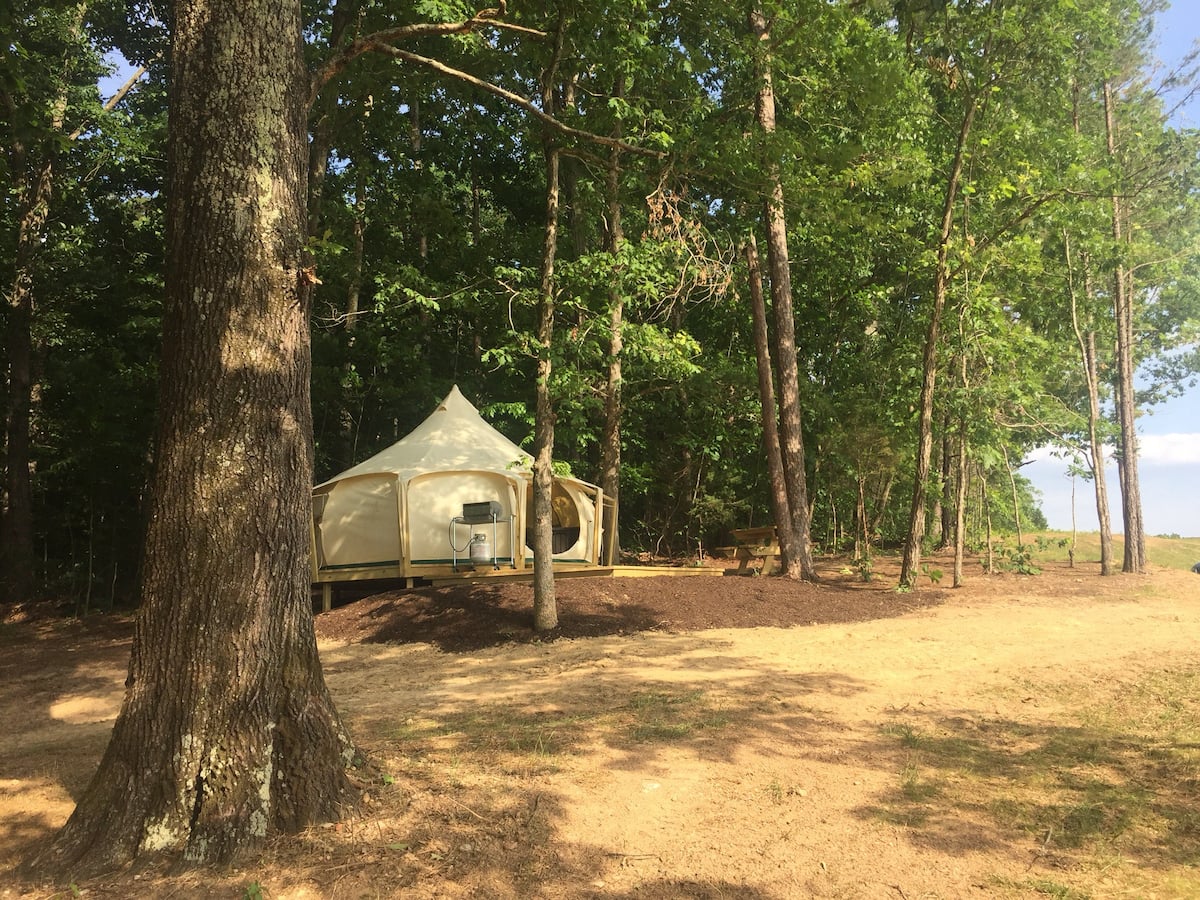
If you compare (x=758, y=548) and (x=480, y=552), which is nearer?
(x=480, y=552)

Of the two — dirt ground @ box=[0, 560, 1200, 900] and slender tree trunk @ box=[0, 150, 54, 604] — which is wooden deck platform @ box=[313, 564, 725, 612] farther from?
slender tree trunk @ box=[0, 150, 54, 604]

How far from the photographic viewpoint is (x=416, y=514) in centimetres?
1274

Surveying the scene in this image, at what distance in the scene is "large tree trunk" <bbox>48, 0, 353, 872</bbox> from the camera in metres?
3.43

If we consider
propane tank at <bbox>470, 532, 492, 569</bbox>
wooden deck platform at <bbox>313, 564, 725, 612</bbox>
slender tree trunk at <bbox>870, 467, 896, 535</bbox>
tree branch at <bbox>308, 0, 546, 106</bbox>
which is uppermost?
tree branch at <bbox>308, 0, 546, 106</bbox>

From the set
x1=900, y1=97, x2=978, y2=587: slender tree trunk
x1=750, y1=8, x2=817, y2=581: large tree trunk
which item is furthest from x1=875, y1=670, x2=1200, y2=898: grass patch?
x1=750, y1=8, x2=817, y2=581: large tree trunk

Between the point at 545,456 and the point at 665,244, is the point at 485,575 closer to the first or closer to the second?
the point at 545,456

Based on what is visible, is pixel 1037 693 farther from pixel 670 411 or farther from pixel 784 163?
pixel 670 411

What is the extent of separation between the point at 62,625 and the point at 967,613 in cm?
1344

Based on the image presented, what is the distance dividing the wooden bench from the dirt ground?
11.3 feet

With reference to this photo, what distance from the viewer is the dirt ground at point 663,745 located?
3230 mm

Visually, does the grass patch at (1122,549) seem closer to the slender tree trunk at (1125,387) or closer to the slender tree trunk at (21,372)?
the slender tree trunk at (1125,387)

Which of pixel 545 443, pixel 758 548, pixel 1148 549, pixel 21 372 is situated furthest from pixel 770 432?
pixel 1148 549

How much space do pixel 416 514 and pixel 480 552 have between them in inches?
48.2

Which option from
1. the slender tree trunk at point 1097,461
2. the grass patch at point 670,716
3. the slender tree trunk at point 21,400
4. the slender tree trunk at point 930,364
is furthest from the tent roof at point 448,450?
the slender tree trunk at point 1097,461
